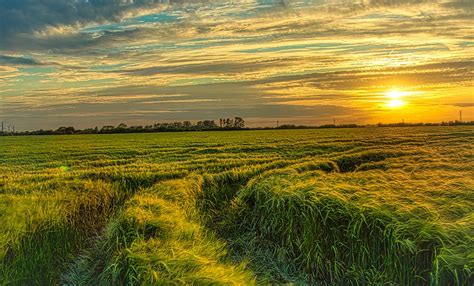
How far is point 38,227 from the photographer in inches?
285

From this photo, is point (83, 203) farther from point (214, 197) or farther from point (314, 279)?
point (314, 279)

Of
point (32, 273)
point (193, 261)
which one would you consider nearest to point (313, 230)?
point (193, 261)

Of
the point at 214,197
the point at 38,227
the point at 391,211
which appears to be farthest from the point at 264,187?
the point at 38,227

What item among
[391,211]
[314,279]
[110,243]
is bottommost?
[314,279]

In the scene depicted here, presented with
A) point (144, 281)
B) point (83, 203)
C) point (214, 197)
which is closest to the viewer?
point (144, 281)

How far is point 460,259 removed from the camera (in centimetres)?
514

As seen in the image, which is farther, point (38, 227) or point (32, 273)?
point (38, 227)

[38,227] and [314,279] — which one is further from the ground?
[38,227]

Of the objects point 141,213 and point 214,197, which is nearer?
point 141,213

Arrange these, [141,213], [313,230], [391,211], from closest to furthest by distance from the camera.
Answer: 1. [391,211]
2. [313,230]
3. [141,213]

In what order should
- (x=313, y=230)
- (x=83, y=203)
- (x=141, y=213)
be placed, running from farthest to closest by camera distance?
(x=83, y=203) < (x=141, y=213) < (x=313, y=230)

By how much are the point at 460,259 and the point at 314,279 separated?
2177 mm

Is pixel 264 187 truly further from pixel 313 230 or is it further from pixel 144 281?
pixel 144 281

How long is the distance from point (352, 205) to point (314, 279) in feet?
4.08
